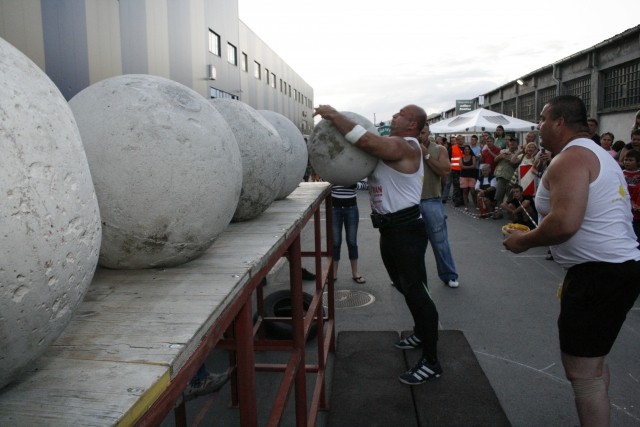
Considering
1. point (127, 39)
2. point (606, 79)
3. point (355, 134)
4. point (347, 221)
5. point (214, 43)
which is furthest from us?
point (214, 43)

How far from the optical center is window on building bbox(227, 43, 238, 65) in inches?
984

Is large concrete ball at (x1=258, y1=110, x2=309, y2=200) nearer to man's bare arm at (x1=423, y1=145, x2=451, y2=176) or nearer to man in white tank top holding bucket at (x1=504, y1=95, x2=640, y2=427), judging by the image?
man in white tank top holding bucket at (x1=504, y1=95, x2=640, y2=427)

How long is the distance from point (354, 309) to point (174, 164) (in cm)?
457

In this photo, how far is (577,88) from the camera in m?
19.9

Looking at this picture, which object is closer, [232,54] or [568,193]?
[568,193]

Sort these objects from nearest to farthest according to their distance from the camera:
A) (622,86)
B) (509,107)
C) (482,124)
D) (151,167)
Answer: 1. (151,167)
2. (482,124)
3. (622,86)
4. (509,107)

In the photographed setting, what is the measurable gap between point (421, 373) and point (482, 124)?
521 inches

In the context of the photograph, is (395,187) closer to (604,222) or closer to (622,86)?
(604,222)

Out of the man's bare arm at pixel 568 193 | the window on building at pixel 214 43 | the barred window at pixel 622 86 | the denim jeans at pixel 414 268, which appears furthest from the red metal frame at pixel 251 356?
the window on building at pixel 214 43

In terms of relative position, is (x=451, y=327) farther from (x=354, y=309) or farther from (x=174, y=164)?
(x=174, y=164)

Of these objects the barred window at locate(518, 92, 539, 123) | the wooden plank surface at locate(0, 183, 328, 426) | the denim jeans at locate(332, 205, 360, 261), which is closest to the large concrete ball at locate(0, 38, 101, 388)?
the wooden plank surface at locate(0, 183, 328, 426)

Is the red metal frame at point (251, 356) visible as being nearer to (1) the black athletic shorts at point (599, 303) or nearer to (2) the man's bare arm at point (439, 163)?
(1) the black athletic shorts at point (599, 303)

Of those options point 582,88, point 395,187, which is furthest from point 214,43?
point 395,187

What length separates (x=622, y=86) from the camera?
16.2 meters
